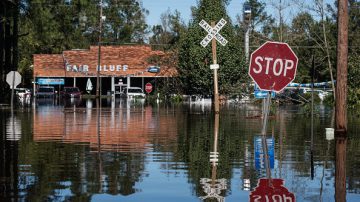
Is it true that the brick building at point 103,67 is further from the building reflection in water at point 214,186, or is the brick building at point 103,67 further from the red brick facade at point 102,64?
the building reflection in water at point 214,186

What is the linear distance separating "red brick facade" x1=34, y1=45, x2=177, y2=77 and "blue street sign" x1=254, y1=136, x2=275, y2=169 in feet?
235

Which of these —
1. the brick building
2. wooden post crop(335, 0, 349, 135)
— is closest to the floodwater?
wooden post crop(335, 0, 349, 135)

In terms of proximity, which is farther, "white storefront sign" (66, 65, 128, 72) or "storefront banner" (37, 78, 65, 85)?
"storefront banner" (37, 78, 65, 85)

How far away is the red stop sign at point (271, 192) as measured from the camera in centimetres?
985

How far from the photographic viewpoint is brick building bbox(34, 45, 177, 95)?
9244cm

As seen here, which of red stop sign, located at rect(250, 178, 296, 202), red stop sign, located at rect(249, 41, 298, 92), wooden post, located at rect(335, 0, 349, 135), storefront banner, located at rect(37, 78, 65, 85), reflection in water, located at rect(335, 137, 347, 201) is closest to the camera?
red stop sign, located at rect(250, 178, 296, 202)

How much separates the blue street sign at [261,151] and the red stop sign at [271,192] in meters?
2.09

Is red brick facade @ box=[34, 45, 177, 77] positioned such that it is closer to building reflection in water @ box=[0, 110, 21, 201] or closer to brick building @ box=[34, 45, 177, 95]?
brick building @ box=[34, 45, 177, 95]

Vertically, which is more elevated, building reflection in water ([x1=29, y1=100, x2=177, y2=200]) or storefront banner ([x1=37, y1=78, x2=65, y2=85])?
storefront banner ([x1=37, y1=78, x2=65, y2=85])

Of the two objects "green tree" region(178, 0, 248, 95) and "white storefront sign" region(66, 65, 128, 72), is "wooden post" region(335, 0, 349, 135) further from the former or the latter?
"white storefront sign" region(66, 65, 128, 72)

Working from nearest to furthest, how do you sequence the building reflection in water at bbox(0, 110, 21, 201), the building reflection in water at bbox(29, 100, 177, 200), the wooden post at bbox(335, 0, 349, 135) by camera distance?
the building reflection in water at bbox(0, 110, 21, 201)
the building reflection in water at bbox(29, 100, 177, 200)
the wooden post at bbox(335, 0, 349, 135)

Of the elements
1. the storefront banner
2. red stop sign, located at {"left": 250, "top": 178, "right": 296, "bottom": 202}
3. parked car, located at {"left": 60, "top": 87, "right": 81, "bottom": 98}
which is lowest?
red stop sign, located at {"left": 250, "top": 178, "right": 296, "bottom": 202}

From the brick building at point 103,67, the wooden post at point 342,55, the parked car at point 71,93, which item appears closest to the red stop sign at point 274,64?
the wooden post at point 342,55

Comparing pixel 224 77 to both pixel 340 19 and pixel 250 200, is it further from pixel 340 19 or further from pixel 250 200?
pixel 250 200
